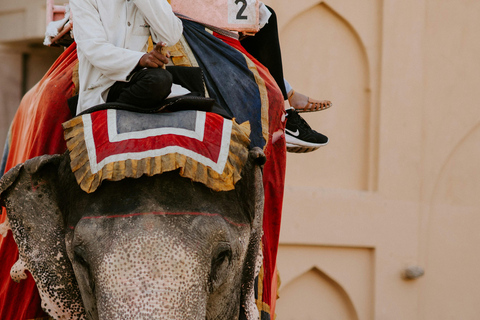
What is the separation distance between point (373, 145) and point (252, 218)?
3.74 m

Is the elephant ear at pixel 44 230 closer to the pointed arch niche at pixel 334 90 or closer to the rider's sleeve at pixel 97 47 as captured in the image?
the rider's sleeve at pixel 97 47

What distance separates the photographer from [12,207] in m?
2.20

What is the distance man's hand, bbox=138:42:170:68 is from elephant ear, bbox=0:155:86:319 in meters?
0.31

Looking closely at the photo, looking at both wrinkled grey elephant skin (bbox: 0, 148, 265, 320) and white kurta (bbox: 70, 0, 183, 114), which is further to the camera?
white kurta (bbox: 70, 0, 183, 114)

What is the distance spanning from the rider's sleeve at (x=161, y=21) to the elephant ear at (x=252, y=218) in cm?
38

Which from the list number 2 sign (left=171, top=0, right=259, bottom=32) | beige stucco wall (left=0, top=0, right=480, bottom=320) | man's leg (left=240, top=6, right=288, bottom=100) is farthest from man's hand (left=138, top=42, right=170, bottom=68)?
beige stucco wall (left=0, top=0, right=480, bottom=320)

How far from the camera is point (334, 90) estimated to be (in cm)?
579

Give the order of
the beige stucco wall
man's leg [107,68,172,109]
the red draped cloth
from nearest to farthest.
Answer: man's leg [107,68,172,109] → the red draped cloth → the beige stucco wall

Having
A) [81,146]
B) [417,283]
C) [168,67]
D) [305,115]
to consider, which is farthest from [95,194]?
[417,283]

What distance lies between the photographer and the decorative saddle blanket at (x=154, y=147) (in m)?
1.98

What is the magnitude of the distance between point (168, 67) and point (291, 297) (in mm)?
3610

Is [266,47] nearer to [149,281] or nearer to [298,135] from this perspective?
[298,135]

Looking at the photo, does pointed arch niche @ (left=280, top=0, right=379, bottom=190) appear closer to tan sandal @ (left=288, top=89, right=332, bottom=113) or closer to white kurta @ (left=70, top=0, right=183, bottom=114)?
tan sandal @ (left=288, top=89, right=332, bottom=113)

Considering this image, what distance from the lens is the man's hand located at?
2.15m
